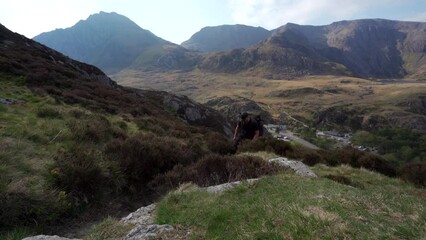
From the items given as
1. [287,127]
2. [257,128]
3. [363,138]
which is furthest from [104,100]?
[287,127]

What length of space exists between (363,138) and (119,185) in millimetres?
134012

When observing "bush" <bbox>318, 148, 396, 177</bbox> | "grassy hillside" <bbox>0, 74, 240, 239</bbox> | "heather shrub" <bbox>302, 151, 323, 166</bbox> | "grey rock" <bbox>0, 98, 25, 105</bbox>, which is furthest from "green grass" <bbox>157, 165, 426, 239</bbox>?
"grey rock" <bbox>0, 98, 25, 105</bbox>

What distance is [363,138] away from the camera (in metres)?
132

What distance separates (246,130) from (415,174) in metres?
8.76

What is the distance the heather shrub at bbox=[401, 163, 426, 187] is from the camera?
1748cm

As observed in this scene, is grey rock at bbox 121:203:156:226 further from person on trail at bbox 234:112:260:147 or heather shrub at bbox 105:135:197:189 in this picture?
person on trail at bbox 234:112:260:147

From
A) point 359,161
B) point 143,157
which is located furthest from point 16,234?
point 359,161

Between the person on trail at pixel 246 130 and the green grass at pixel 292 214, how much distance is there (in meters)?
10.8

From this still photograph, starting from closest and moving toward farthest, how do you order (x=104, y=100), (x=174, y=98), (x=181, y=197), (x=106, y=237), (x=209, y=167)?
(x=106, y=237) → (x=181, y=197) → (x=209, y=167) → (x=104, y=100) → (x=174, y=98)

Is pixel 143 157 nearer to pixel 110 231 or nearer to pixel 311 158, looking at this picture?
pixel 110 231

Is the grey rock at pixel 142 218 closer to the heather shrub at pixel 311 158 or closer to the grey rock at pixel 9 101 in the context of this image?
the heather shrub at pixel 311 158

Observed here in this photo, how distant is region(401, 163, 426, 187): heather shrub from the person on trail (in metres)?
7.73

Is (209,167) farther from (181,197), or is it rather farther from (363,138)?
(363,138)

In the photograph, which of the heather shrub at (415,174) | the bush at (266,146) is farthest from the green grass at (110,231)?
the heather shrub at (415,174)
